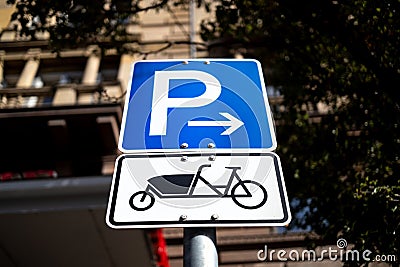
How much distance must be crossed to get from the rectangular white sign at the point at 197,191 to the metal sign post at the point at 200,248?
0.11 feet

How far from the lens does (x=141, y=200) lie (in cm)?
190

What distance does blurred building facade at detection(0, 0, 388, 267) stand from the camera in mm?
6477

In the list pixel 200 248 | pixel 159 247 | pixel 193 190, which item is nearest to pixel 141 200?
pixel 193 190

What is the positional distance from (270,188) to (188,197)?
0.37 metres

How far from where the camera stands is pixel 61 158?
8.68 m

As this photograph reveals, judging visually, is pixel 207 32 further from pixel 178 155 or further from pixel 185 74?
pixel 178 155

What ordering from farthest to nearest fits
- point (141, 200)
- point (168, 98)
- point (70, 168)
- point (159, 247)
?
point (70, 168) → point (159, 247) → point (168, 98) → point (141, 200)

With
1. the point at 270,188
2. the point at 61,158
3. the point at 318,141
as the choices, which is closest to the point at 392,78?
the point at 318,141

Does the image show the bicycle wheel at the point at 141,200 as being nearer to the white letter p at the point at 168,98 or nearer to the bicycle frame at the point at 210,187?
the bicycle frame at the point at 210,187

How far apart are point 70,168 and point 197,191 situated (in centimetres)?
713

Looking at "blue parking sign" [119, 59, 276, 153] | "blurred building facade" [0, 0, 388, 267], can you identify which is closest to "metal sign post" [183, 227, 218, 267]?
"blue parking sign" [119, 59, 276, 153]

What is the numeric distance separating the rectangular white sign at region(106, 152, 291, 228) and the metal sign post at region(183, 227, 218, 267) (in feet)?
0.11

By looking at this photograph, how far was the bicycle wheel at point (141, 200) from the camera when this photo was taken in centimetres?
188

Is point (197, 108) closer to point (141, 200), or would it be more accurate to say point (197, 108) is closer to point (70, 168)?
point (141, 200)
